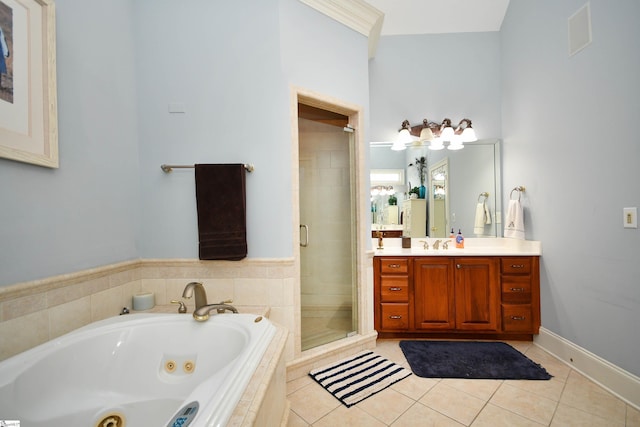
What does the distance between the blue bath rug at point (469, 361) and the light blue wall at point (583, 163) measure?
0.41 m

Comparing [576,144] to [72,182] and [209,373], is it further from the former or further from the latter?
[72,182]

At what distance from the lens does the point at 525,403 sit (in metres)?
1.63

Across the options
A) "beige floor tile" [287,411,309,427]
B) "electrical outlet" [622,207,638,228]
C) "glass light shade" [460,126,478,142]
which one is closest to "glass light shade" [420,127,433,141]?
"glass light shade" [460,126,478,142]

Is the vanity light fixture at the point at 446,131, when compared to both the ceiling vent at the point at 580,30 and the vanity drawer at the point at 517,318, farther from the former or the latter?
the vanity drawer at the point at 517,318

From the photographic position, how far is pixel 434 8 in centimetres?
269

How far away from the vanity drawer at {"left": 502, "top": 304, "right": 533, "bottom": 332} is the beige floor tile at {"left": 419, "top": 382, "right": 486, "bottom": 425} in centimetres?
98

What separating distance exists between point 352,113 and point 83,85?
177cm

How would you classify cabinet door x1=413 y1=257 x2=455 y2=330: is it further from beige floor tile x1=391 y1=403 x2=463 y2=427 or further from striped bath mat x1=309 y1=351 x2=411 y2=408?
beige floor tile x1=391 y1=403 x2=463 y2=427

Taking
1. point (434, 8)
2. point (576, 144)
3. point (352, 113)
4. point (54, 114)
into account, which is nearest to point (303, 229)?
point (352, 113)

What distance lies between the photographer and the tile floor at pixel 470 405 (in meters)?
1.49

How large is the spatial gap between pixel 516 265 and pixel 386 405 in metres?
1.68

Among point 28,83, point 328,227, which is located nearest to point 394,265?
point 328,227

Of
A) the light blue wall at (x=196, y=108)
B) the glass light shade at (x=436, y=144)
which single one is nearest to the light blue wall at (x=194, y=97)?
the light blue wall at (x=196, y=108)

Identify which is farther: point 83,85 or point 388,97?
point 388,97
